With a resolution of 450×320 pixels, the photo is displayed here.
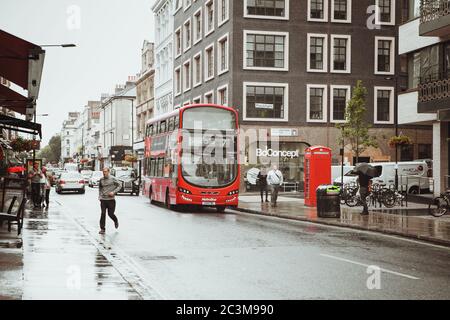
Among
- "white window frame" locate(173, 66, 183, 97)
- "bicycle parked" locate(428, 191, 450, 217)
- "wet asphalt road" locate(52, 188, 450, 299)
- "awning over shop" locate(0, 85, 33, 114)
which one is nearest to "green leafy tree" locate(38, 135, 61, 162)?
"white window frame" locate(173, 66, 183, 97)

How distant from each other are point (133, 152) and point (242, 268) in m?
76.7

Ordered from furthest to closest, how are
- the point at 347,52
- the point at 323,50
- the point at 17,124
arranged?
the point at 347,52
the point at 323,50
the point at 17,124

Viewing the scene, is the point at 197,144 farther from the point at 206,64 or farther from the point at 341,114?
the point at 206,64

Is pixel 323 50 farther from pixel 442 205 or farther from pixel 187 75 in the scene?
pixel 442 205

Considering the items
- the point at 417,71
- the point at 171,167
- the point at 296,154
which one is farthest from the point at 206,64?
the point at 171,167

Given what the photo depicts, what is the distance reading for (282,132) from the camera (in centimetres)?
4856

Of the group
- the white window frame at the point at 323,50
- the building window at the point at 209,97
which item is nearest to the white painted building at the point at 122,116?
the building window at the point at 209,97

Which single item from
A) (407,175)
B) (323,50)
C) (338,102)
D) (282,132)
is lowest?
(407,175)

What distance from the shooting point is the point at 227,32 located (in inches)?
1935

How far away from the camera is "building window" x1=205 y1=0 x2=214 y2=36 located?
177 ft

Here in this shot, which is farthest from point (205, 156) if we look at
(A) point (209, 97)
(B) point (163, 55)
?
(B) point (163, 55)

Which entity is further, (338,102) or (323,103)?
(338,102)

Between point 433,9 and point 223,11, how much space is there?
23740 millimetres

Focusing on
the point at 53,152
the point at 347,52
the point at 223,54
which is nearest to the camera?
the point at 347,52
